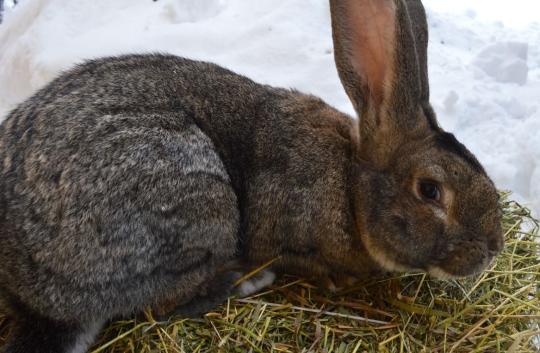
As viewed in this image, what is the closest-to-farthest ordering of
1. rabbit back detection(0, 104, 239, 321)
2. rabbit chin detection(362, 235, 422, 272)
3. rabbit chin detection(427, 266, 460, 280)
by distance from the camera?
rabbit back detection(0, 104, 239, 321) → rabbit chin detection(427, 266, 460, 280) → rabbit chin detection(362, 235, 422, 272)

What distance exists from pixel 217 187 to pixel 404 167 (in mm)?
914

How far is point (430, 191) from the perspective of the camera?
10.1 feet

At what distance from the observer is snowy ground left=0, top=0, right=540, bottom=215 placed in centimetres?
496

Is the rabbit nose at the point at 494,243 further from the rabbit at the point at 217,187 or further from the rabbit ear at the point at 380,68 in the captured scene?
the rabbit ear at the point at 380,68

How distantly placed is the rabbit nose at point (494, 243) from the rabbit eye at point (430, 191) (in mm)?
310

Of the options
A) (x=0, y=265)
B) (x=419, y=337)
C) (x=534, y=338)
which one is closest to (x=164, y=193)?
(x=0, y=265)

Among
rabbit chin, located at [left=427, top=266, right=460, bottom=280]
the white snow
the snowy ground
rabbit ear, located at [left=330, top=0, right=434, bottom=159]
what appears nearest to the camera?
rabbit ear, located at [left=330, top=0, right=434, bottom=159]

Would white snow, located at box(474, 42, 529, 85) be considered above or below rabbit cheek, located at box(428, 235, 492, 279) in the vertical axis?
below

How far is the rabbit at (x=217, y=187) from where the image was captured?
2786 millimetres

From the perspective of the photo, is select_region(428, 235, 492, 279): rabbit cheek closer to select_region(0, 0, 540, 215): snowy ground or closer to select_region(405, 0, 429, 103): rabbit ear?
select_region(405, 0, 429, 103): rabbit ear

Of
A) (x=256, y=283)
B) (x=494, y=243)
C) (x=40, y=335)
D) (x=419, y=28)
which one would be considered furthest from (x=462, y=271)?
(x=40, y=335)

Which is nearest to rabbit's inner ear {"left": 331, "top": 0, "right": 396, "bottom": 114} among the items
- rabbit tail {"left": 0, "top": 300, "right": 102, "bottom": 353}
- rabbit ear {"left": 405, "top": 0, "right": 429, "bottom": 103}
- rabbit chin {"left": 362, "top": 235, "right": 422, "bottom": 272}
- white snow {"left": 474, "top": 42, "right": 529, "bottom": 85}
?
rabbit ear {"left": 405, "top": 0, "right": 429, "bottom": 103}

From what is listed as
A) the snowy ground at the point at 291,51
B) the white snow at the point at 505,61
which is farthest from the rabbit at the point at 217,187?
the white snow at the point at 505,61

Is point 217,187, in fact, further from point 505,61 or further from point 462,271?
point 505,61
